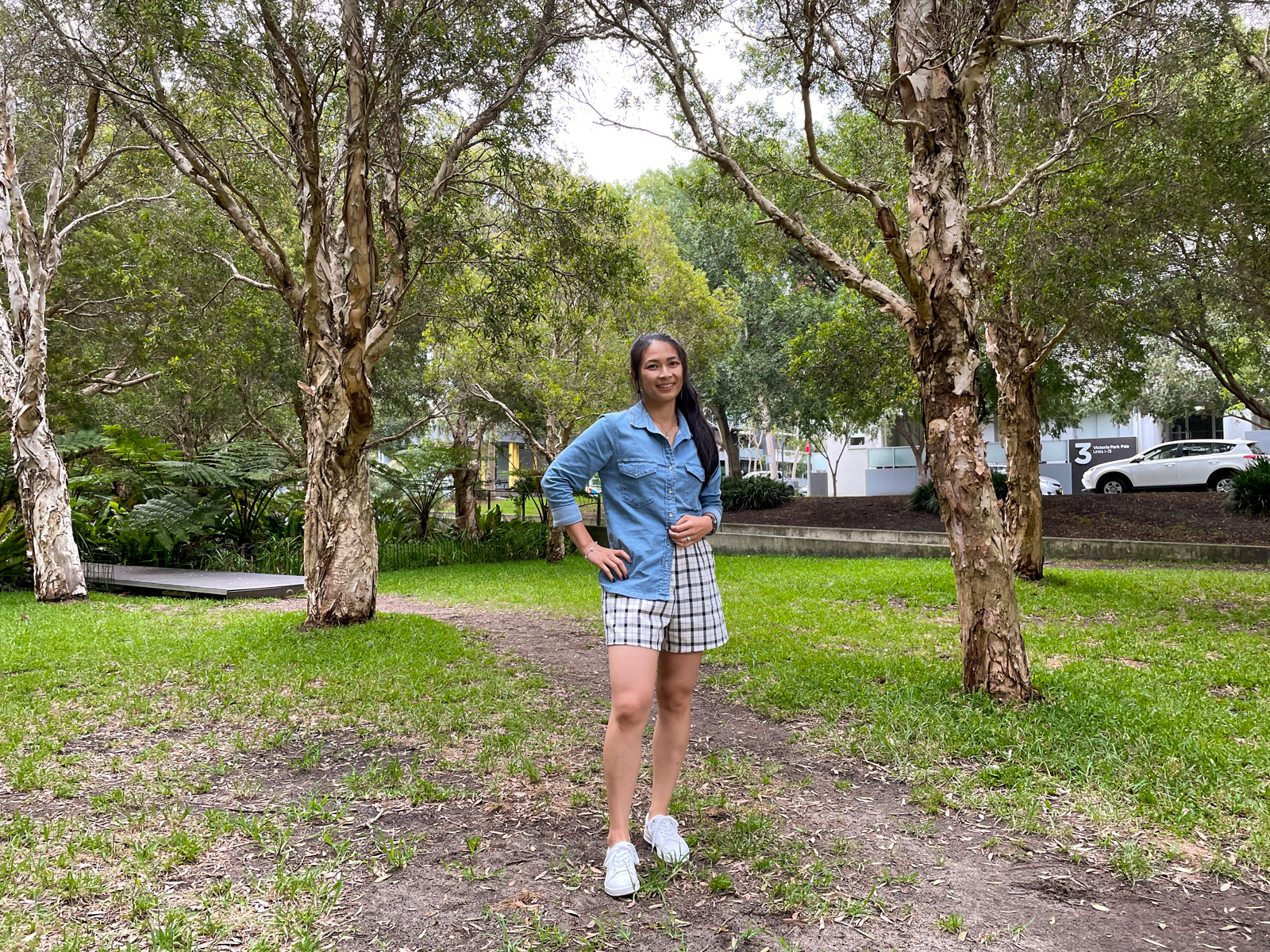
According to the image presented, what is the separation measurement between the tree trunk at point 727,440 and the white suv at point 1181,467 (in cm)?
1116

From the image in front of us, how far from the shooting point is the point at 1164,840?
3238 millimetres

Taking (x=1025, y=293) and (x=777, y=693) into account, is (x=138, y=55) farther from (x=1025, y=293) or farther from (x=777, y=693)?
(x=1025, y=293)

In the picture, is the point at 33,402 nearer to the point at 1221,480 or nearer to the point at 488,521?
the point at 488,521

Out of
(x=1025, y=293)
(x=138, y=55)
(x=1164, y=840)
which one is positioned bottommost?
(x=1164, y=840)

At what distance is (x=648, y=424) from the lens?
3.07 meters

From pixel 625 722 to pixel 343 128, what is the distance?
25.5 ft

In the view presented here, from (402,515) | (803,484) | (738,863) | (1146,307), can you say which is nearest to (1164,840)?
(738,863)

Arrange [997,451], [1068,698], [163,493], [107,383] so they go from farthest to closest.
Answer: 1. [997,451]
2. [107,383]
3. [163,493]
4. [1068,698]

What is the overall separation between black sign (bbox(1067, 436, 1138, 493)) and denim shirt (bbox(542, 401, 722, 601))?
96.9 feet

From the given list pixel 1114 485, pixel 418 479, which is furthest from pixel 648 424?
pixel 1114 485

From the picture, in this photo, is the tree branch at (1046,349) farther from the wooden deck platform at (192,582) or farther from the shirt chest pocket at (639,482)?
the wooden deck platform at (192,582)

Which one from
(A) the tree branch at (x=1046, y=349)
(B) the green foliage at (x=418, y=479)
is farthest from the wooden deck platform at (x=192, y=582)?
(A) the tree branch at (x=1046, y=349)

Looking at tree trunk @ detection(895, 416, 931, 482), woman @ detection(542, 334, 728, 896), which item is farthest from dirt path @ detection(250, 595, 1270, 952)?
tree trunk @ detection(895, 416, 931, 482)

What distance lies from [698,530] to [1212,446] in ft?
77.0
